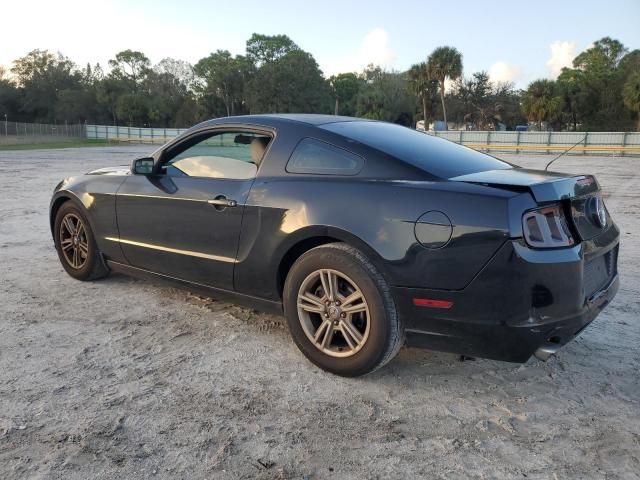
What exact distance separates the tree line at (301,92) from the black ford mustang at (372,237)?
154 feet

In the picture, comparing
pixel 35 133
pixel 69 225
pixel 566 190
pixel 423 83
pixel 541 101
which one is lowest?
pixel 69 225

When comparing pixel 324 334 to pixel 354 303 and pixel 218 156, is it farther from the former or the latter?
pixel 218 156

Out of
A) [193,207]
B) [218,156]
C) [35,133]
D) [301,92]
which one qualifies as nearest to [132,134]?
[35,133]

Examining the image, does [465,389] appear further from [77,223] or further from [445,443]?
[77,223]

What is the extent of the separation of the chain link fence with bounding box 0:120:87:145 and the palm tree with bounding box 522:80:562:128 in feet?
148

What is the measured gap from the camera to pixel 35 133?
51.8 metres

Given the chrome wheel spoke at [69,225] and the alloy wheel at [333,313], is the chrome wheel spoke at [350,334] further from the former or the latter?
the chrome wheel spoke at [69,225]

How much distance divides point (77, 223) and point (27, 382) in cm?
210

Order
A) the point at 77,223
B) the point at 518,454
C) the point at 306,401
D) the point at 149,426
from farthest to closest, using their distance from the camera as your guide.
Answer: the point at 77,223
the point at 306,401
the point at 149,426
the point at 518,454

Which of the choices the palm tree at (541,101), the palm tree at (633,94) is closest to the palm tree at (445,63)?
the palm tree at (541,101)

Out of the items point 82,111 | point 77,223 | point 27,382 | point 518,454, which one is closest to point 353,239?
point 518,454

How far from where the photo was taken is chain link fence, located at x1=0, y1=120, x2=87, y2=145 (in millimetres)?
46750

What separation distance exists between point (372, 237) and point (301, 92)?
2976 inches

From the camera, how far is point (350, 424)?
254cm
